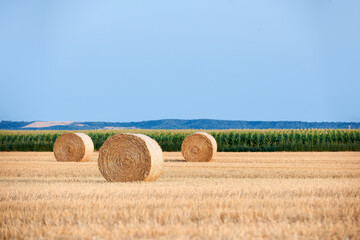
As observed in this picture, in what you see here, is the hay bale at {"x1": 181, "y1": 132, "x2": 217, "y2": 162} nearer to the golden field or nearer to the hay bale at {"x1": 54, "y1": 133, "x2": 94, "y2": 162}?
the hay bale at {"x1": 54, "y1": 133, "x2": 94, "y2": 162}

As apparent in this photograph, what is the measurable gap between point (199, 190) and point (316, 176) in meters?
6.26

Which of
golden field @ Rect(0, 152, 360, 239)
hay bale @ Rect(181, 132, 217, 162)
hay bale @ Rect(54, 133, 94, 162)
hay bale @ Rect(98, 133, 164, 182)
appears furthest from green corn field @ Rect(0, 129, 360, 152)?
golden field @ Rect(0, 152, 360, 239)

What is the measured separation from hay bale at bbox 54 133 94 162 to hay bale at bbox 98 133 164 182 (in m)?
10.0

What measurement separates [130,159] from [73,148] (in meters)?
11.0

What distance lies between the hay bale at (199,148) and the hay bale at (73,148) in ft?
15.0

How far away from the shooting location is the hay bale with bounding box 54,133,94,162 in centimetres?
2405

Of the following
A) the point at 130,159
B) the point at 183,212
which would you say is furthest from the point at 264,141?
the point at 183,212

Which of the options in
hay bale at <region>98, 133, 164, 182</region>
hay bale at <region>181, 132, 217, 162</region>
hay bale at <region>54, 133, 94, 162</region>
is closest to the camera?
hay bale at <region>98, 133, 164, 182</region>

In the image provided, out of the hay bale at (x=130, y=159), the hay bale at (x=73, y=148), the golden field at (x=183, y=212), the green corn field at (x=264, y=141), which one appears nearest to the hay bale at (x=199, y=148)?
the hay bale at (x=73, y=148)

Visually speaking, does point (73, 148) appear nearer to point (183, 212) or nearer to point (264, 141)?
point (264, 141)

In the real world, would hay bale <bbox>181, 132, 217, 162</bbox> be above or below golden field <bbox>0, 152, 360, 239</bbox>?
above

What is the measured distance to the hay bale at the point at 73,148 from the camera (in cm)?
2405

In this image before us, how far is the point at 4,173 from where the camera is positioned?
16.2 m

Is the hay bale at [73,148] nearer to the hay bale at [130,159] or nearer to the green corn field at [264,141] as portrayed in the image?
the hay bale at [130,159]
